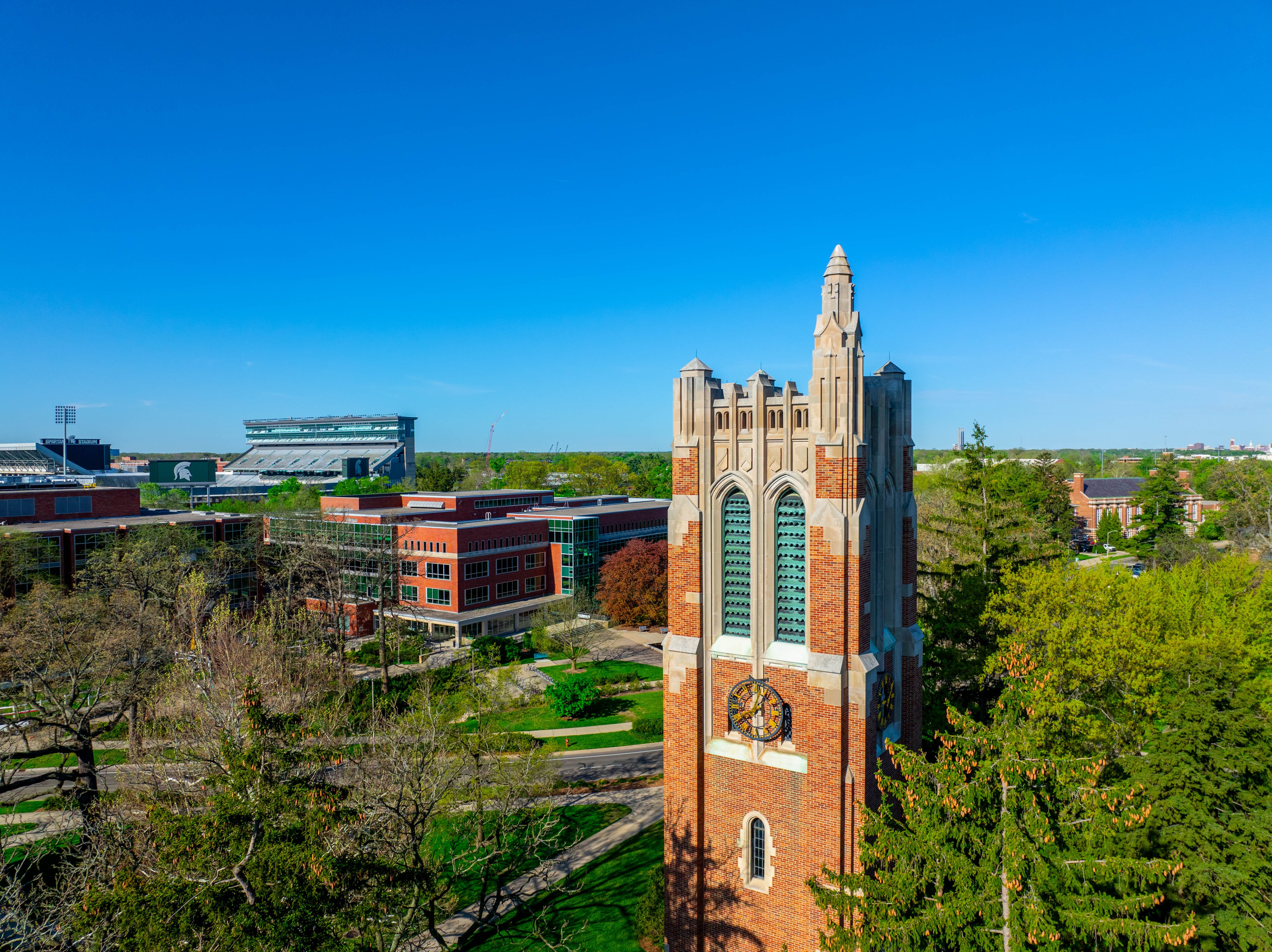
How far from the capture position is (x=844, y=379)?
55.7 ft

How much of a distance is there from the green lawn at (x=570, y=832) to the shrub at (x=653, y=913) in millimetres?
Answer: 3727

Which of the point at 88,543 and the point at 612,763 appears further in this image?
the point at 88,543

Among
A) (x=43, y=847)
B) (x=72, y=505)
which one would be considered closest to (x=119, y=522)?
(x=72, y=505)

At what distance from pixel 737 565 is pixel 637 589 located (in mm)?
49454

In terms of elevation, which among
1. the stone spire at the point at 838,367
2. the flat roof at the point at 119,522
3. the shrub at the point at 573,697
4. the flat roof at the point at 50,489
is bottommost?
the shrub at the point at 573,697

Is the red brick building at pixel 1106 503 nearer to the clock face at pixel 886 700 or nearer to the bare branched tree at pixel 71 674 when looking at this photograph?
the clock face at pixel 886 700

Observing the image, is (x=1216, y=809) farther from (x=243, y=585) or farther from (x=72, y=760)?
(x=243, y=585)

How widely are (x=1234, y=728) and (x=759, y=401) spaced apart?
1513 cm

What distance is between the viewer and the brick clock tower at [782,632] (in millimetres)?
17094

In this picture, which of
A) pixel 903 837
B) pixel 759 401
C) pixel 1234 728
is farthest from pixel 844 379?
pixel 1234 728

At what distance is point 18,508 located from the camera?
221 feet

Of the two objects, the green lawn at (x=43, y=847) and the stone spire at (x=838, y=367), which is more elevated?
the stone spire at (x=838, y=367)

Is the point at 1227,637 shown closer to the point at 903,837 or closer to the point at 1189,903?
the point at 1189,903

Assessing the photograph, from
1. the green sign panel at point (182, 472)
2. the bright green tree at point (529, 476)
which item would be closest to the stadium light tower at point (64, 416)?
the green sign panel at point (182, 472)
